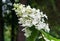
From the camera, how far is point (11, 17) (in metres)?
2.78

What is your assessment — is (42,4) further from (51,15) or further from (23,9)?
(23,9)

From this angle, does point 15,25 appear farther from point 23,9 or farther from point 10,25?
point 23,9

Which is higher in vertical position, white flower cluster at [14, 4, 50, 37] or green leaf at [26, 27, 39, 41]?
white flower cluster at [14, 4, 50, 37]

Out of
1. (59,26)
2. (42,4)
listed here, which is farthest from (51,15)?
(42,4)

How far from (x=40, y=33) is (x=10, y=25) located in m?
1.42

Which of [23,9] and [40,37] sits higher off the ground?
[23,9]

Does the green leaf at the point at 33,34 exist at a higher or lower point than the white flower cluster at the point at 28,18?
lower

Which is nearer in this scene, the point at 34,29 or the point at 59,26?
the point at 34,29

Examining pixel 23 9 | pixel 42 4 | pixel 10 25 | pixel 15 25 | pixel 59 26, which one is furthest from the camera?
pixel 59 26

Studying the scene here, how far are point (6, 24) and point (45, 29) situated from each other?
147 cm

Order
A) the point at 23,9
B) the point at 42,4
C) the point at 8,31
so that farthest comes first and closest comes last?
the point at 42,4 < the point at 8,31 < the point at 23,9

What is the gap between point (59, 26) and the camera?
436 centimetres

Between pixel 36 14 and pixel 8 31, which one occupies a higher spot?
pixel 36 14

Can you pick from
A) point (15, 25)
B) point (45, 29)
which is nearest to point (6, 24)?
point (15, 25)
